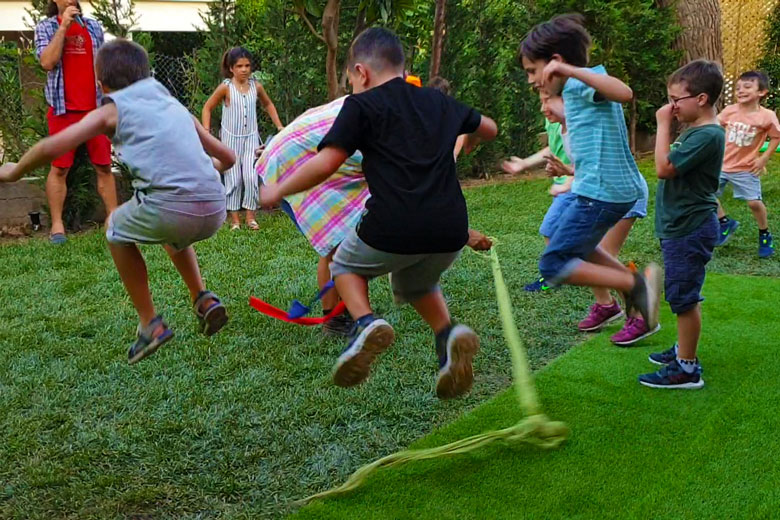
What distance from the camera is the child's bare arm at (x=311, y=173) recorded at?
3.08 meters

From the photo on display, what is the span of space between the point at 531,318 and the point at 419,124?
303cm

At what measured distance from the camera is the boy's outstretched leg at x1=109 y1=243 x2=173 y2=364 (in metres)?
3.68

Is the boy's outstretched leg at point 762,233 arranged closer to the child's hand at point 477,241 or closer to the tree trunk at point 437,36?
the tree trunk at point 437,36

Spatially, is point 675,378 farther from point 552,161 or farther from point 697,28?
point 697,28

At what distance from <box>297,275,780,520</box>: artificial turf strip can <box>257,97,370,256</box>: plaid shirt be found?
1558mm

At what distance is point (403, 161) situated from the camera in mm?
3158

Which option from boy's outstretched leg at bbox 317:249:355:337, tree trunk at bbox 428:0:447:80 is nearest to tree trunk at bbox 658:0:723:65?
tree trunk at bbox 428:0:447:80

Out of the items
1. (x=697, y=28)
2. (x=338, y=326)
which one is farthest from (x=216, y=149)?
(x=697, y=28)

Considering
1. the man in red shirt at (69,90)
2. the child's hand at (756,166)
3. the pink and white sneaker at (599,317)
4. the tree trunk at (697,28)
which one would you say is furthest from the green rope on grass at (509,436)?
the tree trunk at (697,28)

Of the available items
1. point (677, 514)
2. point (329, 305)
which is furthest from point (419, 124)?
point (329, 305)

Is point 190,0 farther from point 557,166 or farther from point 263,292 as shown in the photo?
point 557,166

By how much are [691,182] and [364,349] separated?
2.06m

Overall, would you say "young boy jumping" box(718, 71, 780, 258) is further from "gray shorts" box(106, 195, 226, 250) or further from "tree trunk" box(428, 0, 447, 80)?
"gray shorts" box(106, 195, 226, 250)

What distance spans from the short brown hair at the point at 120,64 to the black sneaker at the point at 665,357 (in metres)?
3.37
